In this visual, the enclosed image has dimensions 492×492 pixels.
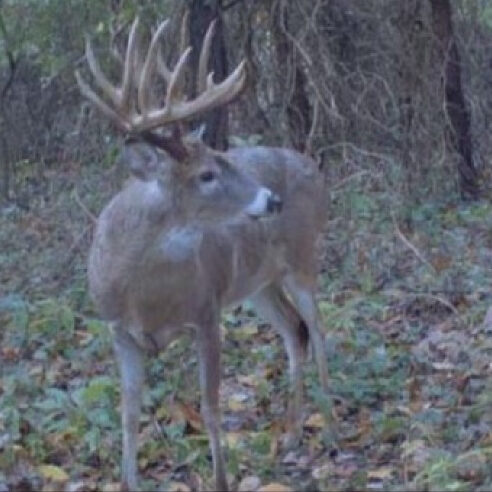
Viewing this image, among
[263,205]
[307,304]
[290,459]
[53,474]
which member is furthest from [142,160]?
[307,304]

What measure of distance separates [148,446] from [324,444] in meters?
0.79

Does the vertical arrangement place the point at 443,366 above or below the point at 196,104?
below

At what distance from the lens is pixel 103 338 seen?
28.9 feet

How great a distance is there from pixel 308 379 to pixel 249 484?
1.84 meters

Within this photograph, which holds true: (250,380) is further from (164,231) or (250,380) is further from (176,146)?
(176,146)

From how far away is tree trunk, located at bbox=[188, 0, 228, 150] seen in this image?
11616 mm

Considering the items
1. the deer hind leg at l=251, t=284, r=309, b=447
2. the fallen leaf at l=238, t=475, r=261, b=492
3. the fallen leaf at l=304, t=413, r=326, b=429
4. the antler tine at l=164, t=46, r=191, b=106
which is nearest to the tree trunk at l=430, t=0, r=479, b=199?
the deer hind leg at l=251, t=284, r=309, b=447

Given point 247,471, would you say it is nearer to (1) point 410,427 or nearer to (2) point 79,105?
(1) point 410,427

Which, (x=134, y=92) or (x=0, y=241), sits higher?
(x=134, y=92)

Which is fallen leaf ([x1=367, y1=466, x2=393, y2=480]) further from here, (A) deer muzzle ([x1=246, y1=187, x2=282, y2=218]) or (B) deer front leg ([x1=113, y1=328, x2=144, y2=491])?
(A) deer muzzle ([x1=246, y1=187, x2=282, y2=218])

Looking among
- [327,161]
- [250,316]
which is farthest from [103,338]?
[327,161]

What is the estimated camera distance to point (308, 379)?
27.1ft

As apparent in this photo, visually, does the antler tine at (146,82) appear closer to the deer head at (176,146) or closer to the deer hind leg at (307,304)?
the deer head at (176,146)

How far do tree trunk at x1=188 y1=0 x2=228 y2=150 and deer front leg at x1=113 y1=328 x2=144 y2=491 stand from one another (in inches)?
192
